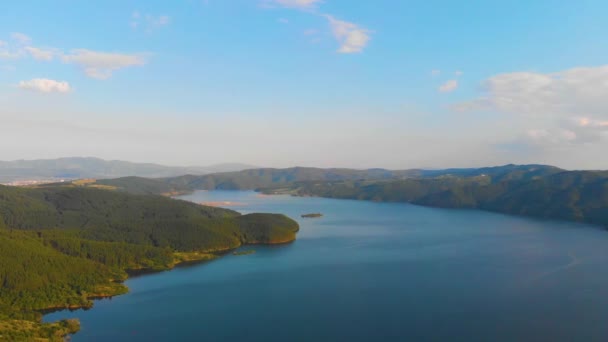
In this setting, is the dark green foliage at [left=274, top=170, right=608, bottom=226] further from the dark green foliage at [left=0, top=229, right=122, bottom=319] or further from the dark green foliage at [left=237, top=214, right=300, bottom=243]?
the dark green foliage at [left=0, top=229, right=122, bottom=319]

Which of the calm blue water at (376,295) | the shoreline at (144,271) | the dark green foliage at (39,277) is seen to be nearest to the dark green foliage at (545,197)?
the calm blue water at (376,295)

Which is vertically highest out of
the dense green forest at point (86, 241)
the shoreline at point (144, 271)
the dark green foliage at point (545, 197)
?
the dark green foliage at point (545, 197)

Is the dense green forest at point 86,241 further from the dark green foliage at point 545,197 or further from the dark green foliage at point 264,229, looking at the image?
the dark green foliage at point 545,197

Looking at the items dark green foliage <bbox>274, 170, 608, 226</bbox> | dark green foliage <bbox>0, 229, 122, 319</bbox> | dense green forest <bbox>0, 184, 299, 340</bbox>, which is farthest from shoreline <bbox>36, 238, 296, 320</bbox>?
dark green foliage <bbox>274, 170, 608, 226</bbox>

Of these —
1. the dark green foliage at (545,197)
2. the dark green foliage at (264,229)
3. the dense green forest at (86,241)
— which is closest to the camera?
the dense green forest at (86,241)

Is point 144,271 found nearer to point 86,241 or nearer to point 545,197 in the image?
point 86,241

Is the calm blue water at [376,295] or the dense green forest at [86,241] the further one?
the dense green forest at [86,241]

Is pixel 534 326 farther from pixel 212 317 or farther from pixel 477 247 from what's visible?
pixel 477 247
